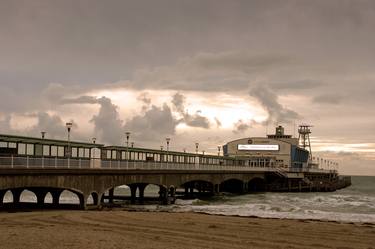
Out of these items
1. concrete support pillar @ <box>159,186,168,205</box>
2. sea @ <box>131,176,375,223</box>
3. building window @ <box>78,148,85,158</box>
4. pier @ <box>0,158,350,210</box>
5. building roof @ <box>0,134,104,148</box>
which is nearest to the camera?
pier @ <box>0,158,350,210</box>

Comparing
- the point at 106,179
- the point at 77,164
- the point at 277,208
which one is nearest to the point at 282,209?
the point at 277,208

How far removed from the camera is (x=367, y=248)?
24.9 metres

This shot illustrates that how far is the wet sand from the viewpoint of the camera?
2284 centimetres

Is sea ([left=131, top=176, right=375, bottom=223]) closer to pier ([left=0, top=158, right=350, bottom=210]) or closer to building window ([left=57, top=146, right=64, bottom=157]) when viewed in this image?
pier ([left=0, top=158, right=350, bottom=210])

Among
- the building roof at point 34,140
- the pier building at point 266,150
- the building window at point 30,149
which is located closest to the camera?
the building roof at point 34,140

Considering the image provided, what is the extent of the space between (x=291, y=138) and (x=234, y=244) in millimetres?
131941

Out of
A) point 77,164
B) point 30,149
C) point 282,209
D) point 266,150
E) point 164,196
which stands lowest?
point 282,209

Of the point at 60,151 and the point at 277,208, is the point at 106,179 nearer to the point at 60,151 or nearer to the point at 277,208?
the point at 60,151

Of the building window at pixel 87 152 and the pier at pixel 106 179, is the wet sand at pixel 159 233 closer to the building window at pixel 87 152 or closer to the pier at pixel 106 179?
the pier at pixel 106 179

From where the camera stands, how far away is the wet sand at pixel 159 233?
2284cm

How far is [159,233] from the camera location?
90.1 ft

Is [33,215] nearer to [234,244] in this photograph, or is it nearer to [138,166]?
[234,244]

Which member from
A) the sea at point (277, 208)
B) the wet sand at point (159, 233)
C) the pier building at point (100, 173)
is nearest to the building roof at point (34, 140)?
the pier building at point (100, 173)

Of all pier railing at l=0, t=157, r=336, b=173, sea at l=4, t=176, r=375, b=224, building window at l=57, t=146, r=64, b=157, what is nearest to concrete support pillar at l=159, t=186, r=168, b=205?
sea at l=4, t=176, r=375, b=224
